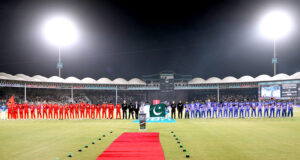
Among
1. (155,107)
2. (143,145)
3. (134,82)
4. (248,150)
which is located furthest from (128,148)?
(134,82)

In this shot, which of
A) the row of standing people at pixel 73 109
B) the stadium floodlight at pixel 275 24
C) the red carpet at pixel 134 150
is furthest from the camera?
the stadium floodlight at pixel 275 24

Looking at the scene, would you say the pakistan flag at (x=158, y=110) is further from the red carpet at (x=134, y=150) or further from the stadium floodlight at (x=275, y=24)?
the stadium floodlight at (x=275, y=24)

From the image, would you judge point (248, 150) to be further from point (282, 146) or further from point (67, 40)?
point (67, 40)

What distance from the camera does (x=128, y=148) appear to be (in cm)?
876

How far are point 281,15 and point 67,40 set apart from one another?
1569 inches

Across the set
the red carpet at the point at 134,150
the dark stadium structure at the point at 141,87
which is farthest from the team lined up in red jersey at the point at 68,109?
the dark stadium structure at the point at 141,87

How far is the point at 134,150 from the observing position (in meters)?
8.40

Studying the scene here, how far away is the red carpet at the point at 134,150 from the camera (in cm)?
744

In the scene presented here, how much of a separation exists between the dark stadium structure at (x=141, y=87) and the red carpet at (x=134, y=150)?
32626mm

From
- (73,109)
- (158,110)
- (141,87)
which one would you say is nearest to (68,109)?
(73,109)

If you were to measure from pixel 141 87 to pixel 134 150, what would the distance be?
52.9 m

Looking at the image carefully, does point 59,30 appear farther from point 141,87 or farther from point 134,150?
point 134,150

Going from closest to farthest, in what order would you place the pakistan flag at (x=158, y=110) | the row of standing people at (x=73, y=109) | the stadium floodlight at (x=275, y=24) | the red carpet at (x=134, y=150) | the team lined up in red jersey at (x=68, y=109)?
1. the red carpet at (x=134, y=150)
2. the pakistan flag at (x=158, y=110)
3. the row of standing people at (x=73, y=109)
4. the team lined up in red jersey at (x=68, y=109)
5. the stadium floodlight at (x=275, y=24)

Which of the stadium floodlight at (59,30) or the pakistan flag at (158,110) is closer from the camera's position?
the pakistan flag at (158,110)
